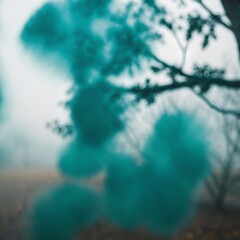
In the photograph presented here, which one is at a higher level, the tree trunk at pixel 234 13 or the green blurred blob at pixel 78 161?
the green blurred blob at pixel 78 161

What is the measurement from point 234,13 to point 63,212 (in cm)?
425

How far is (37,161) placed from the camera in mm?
8250

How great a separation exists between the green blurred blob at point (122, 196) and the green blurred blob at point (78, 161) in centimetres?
32

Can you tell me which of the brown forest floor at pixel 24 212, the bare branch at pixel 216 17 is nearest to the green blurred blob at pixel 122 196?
the brown forest floor at pixel 24 212

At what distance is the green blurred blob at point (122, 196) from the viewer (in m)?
6.95

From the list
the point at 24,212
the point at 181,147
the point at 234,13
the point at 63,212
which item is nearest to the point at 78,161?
the point at 63,212

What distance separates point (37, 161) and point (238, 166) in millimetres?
6663

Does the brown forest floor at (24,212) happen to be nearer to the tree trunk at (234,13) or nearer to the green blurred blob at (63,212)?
the green blurred blob at (63,212)

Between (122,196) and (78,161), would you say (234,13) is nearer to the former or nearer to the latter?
(78,161)

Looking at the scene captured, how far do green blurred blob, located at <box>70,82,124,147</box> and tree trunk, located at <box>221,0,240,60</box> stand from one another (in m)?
2.03

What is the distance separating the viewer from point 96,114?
6.73 metres

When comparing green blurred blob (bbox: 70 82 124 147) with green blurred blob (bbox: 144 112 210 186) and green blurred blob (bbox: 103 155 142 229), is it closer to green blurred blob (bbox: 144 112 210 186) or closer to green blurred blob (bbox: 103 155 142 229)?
green blurred blob (bbox: 103 155 142 229)

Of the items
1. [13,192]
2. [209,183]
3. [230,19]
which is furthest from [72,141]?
[209,183]

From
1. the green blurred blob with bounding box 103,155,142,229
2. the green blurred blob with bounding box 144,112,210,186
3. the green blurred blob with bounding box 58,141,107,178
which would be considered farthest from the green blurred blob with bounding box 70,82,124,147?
the green blurred blob with bounding box 144,112,210,186
